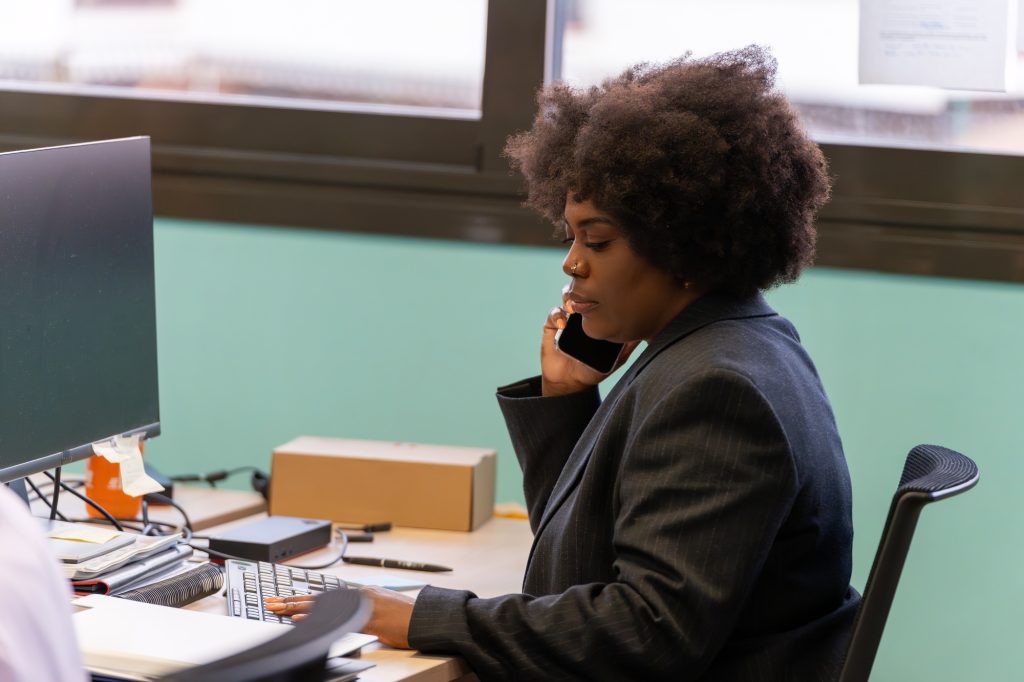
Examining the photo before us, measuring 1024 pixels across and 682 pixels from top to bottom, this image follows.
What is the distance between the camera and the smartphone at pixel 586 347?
1.99 m

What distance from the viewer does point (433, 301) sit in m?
2.84

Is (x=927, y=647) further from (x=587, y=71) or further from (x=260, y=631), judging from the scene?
(x=260, y=631)

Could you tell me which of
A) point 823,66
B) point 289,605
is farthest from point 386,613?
point 823,66

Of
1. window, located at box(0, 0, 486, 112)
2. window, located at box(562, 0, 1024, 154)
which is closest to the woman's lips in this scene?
window, located at box(562, 0, 1024, 154)

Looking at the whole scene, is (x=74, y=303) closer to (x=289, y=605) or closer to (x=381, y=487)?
(x=289, y=605)

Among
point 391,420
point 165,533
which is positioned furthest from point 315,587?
point 391,420

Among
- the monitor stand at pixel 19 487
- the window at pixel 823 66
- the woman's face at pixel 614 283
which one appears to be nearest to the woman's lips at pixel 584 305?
the woman's face at pixel 614 283

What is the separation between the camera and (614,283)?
5.54 ft

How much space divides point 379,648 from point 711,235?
63cm

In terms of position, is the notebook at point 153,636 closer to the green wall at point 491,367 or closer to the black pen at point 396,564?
the black pen at point 396,564

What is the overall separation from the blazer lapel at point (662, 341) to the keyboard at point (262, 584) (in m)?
0.29

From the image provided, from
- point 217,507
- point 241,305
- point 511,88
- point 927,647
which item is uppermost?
point 511,88

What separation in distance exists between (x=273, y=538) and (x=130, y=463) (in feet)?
0.79

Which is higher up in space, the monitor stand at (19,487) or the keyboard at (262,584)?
the monitor stand at (19,487)
